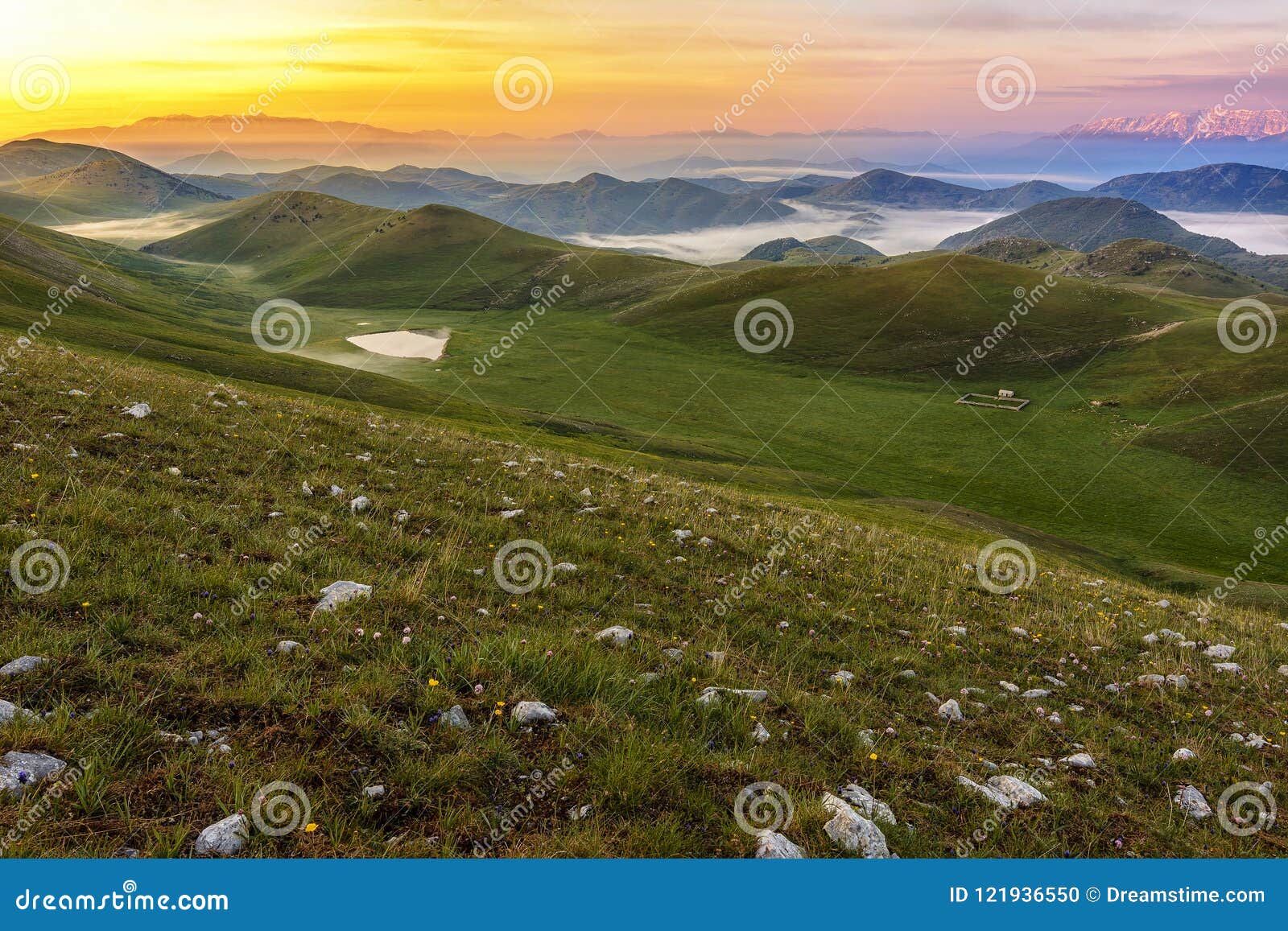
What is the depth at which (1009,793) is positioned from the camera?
6.80m

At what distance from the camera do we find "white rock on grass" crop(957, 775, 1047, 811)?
659cm

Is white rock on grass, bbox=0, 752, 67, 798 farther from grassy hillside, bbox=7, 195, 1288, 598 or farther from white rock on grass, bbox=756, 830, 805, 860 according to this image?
grassy hillside, bbox=7, 195, 1288, 598

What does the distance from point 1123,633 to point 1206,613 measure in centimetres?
638

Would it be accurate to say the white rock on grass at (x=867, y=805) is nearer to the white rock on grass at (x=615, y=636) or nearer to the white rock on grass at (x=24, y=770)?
the white rock on grass at (x=615, y=636)

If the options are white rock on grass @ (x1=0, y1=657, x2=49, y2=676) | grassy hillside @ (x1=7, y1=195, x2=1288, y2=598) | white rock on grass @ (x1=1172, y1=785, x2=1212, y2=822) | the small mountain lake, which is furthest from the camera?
the small mountain lake

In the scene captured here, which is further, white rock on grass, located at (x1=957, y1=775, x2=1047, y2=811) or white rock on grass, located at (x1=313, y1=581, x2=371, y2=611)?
white rock on grass, located at (x1=313, y1=581, x2=371, y2=611)

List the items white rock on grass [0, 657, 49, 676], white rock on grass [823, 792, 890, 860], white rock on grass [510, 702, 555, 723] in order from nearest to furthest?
white rock on grass [823, 792, 890, 860], white rock on grass [0, 657, 49, 676], white rock on grass [510, 702, 555, 723]

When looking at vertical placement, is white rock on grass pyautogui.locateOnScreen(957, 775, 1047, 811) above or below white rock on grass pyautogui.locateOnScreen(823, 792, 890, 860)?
above

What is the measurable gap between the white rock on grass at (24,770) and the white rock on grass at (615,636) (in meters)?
5.11

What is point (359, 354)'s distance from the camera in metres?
158

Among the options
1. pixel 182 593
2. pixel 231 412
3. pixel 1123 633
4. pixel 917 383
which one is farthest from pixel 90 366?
pixel 917 383

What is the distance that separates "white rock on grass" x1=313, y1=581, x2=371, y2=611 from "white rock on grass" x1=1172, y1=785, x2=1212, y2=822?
9.26 meters

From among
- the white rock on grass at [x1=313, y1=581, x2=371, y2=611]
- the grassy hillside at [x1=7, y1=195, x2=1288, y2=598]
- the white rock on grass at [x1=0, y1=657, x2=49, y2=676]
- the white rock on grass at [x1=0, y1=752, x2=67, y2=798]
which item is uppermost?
the grassy hillside at [x1=7, y1=195, x2=1288, y2=598]

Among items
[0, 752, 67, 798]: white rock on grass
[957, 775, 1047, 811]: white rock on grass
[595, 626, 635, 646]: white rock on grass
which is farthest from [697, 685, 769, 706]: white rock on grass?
[0, 752, 67, 798]: white rock on grass
